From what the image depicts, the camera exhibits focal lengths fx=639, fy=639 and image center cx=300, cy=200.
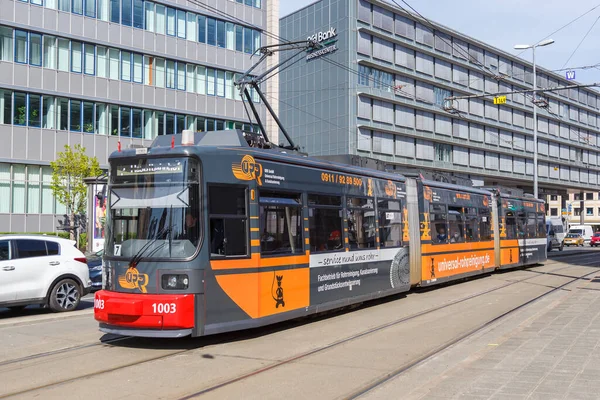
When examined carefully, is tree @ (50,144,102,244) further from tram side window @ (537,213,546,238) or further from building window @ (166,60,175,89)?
tram side window @ (537,213,546,238)

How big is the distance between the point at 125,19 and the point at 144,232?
100 ft

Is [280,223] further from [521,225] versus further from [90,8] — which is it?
[90,8]

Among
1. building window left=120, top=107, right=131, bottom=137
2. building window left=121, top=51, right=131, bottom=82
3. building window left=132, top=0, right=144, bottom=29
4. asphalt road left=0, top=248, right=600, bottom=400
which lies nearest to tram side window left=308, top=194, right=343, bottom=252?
asphalt road left=0, top=248, right=600, bottom=400

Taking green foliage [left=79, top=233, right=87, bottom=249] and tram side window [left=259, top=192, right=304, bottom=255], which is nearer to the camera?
tram side window [left=259, top=192, right=304, bottom=255]

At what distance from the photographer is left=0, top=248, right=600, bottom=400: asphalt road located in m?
7.01

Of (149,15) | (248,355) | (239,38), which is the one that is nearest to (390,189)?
(248,355)

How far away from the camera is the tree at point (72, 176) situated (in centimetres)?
3191

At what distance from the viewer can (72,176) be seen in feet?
107

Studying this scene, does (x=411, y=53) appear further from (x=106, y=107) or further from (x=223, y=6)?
(x=106, y=107)

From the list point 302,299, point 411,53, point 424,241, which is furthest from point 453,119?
point 302,299

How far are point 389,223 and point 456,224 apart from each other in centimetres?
530

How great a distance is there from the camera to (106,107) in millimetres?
36656

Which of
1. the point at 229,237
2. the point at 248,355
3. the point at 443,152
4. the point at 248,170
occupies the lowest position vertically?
the point at 248,355

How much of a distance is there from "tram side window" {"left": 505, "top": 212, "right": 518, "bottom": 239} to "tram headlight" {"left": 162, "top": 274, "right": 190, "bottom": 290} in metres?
17.3
